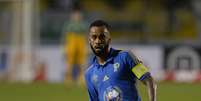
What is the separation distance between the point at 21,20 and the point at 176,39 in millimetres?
5213

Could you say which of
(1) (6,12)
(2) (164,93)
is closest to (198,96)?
(2) (164,93)

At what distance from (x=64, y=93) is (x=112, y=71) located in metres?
11.2

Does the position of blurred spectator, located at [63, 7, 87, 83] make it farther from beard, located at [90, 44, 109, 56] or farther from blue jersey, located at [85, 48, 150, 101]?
beard, located at [90, 44, 109, 56]

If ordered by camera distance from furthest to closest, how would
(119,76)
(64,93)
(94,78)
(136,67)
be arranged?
(64,93) → (94,78) → (119,76) → (136,67)

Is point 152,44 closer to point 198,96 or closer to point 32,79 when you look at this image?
point 32,79

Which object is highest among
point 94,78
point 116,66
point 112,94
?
point 116,66

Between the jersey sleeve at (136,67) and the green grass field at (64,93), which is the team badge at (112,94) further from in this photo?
the green grass field at (64,93)

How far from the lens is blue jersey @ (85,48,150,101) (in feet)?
21.4

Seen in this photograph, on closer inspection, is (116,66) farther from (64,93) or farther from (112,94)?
(64,93)

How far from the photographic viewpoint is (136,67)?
21.4 feet

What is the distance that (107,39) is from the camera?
6.46 meters

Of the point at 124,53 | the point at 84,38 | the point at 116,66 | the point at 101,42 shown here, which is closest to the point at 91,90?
the point at 116,66

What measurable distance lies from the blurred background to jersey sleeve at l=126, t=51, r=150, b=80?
A: 47.6 feet

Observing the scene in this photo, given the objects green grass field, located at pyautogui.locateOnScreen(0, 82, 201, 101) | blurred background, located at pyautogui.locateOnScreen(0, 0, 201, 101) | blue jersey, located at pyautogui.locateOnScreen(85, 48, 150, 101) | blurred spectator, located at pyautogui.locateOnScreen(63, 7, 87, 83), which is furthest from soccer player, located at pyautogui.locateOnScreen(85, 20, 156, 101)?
blurred background, located at pyautogui.locateOnScreen(0, 0, 201, 101)
